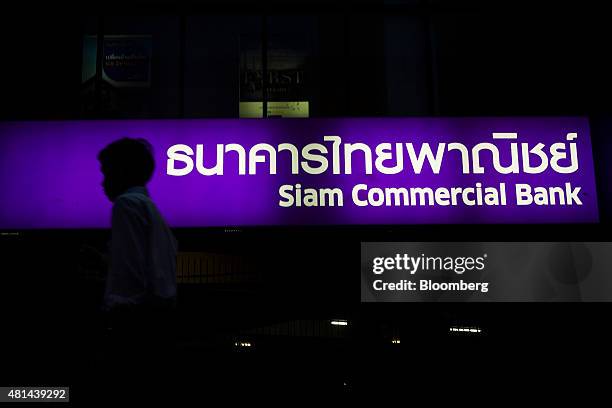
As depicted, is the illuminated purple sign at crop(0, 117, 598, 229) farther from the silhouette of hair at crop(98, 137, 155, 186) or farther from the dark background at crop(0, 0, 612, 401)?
the silhouette of hair at crop(98, 137, 155, 186)

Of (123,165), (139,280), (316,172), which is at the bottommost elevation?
(139,280)

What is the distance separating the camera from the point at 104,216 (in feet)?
15.9

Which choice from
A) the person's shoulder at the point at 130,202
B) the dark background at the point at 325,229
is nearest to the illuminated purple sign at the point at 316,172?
the dark background at the point at 325,229

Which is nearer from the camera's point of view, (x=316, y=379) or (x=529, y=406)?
(x=529, y=406)

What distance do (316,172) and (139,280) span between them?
8.89ft

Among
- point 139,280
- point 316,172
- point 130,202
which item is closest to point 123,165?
point 130,202

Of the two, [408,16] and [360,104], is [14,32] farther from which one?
[408,16]

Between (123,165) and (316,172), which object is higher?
(316,172)

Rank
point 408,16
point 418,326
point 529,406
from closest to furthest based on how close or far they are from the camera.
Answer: point 529,406, point 418,326, point 408,16

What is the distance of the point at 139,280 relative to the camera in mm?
2533

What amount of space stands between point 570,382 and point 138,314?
431 cm

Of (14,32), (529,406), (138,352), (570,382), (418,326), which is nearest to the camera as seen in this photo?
(138,352)

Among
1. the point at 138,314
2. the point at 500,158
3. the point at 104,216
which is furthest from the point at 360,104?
the point at 138,314

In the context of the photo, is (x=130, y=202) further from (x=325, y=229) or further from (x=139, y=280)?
(x=325, y=229)
